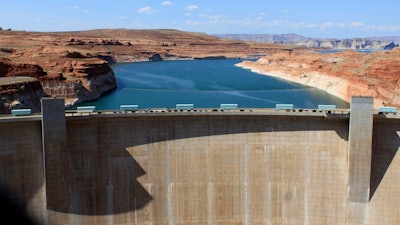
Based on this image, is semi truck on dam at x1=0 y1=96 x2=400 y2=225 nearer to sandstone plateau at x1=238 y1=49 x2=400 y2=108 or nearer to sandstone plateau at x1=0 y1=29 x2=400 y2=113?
sandstone plateau at x1=0 y1=29 x2=400 y2=113

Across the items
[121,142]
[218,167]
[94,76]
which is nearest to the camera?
[121,142]

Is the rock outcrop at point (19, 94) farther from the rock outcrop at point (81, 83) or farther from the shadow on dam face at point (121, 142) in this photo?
the shadow on dam face at point (121, 142)

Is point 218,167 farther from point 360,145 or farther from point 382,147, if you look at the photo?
point 382,147

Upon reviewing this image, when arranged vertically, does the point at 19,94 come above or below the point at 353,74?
below

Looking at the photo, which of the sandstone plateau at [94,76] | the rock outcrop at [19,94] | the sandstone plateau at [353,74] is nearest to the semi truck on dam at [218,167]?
the rock outcrop at [19,94]

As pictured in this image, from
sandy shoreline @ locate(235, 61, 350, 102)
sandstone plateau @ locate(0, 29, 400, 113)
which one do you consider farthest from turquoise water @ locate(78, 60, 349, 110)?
sandstone plateau @ locate(0, 29, 400, 113)

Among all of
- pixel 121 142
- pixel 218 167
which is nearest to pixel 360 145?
pixel 218 167
